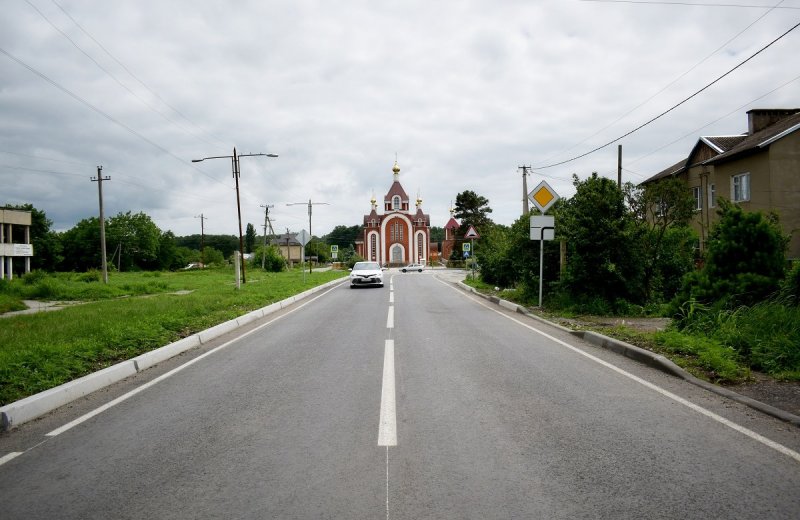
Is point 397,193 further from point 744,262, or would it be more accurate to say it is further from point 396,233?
point 744,262

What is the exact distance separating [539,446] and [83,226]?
105 metres

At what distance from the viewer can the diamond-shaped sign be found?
15.2m

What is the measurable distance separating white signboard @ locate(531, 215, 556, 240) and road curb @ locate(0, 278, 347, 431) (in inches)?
359

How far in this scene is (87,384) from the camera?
21.3 ft

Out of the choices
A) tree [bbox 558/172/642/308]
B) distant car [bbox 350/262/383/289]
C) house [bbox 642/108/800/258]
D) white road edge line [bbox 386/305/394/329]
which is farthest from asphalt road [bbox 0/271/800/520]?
distant car [bbox 350/262/383/289]

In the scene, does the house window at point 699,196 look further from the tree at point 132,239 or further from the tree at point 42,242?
the tree at point 132,239

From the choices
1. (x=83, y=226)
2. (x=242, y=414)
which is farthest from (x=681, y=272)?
(x=83, y=226)

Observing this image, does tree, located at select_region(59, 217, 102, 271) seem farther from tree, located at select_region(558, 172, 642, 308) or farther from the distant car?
tree, located at select_region(558, 172, 642, 308)

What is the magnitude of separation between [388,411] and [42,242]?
278 feet

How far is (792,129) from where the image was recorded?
22.9 metres

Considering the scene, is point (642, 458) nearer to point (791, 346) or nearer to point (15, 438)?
point (791, 346)

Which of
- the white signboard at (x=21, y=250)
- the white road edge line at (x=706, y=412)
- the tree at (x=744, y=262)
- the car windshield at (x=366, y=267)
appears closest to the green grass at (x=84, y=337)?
the white road edge line at (x=706, y=412)

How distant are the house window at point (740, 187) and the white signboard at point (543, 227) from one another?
16213 mm

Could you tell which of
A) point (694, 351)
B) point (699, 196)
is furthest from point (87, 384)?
point (699, 196)
